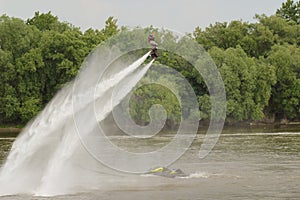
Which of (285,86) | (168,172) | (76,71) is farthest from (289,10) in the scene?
(168,172)

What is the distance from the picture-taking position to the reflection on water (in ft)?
78.0

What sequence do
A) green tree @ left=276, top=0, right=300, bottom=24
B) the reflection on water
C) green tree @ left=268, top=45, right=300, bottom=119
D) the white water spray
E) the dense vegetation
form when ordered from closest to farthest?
the reflection on water
the white water spray
the dense vegetation
green tree @ left=268, top=45, right=300, bottom=119
green tree @ left=276, top=0, right=300, bottom=24

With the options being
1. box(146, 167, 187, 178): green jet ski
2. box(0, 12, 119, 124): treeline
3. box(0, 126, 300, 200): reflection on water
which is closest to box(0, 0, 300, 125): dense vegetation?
box(0, 12, 119, 124): treeline

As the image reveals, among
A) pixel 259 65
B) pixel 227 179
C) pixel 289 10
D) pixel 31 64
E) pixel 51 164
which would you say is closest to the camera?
pixel 227 179

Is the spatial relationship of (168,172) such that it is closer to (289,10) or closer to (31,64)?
(31,64)

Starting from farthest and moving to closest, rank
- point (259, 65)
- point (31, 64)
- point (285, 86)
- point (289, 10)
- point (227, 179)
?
Result: point (289, 10) < point (285, 86) < point (259, 65) < point (31, 64) < point (227, 179)

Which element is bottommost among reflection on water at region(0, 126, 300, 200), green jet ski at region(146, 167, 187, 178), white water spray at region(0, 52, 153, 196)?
reflection on water at region(0, 126, 300, 200)

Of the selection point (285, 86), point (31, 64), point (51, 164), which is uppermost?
point (31, 64)

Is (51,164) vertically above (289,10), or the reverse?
(289,10)

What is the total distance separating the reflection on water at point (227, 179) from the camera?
23781 millimetres

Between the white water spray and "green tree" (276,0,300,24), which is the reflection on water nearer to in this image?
the white water spray

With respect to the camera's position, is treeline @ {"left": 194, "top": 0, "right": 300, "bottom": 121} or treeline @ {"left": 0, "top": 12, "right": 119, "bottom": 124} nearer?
treeline @ {"left": 0, "top": 12, "right": 119, "bottom": 124}

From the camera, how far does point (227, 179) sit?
27.4 metres

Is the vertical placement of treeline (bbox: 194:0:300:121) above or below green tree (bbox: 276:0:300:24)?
below
